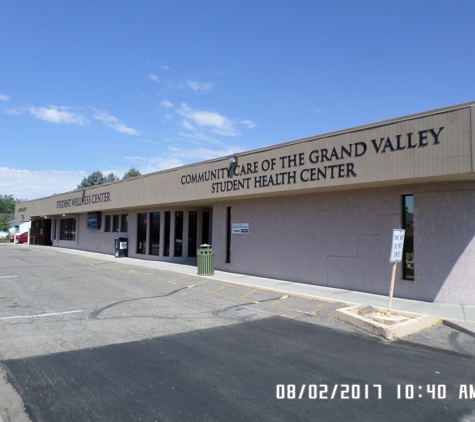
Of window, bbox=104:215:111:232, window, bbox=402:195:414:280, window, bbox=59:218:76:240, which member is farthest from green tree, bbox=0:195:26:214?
window, bbox=402:195:414:280

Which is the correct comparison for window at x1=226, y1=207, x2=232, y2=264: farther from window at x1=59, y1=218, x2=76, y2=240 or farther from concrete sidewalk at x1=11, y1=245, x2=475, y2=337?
window at x1=59, y1=218, x2=76, y2=240

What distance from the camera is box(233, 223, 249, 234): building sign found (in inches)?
618

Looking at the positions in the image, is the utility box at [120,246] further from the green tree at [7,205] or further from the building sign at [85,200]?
the green tree at [7,205]

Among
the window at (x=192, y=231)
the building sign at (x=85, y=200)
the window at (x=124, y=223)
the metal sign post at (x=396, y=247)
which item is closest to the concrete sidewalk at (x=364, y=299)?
the metal sign post at (x=396, y=247)

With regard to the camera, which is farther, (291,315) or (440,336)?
(291,315)

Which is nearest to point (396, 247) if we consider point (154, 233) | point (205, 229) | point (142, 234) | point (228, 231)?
point (228, 231)

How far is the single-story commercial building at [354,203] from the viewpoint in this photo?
9.60m

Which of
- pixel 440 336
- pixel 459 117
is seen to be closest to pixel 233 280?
pixel 440 336

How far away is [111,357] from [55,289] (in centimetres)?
722

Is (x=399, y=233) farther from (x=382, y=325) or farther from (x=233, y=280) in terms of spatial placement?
(x=233, y=280)

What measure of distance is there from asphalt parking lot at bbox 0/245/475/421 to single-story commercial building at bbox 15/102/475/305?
2545 millimetres

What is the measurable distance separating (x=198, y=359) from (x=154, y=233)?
17541 mm

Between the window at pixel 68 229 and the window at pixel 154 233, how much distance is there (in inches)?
544

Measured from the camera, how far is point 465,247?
389 inches
